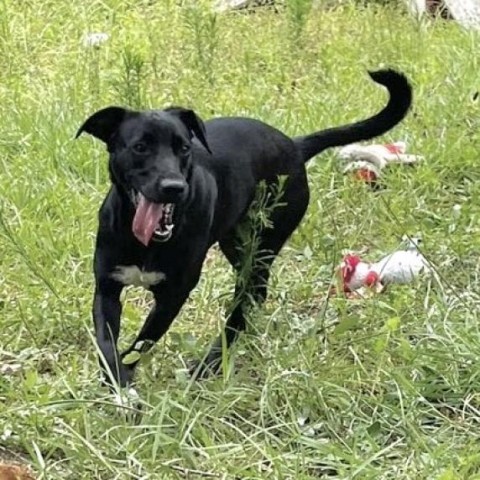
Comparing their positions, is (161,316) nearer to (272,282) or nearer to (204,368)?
(204,368)

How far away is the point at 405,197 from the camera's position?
486cm

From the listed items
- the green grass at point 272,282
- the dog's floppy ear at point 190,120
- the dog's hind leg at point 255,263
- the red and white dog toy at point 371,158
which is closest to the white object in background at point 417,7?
the green grass at point 272,282

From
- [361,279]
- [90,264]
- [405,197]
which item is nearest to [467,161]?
[405,197]

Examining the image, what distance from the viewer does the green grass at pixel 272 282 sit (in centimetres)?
297

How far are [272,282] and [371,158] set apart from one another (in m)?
1.16

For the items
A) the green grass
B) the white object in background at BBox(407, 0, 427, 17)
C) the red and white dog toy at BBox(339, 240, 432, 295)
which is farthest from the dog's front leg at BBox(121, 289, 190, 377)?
the white object in background at BBox(407, 0, 427, 17)

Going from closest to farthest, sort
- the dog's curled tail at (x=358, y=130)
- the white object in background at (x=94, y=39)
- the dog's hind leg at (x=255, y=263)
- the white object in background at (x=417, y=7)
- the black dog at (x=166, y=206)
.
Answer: the black dog at (x=166, y=206), the dog's hind leg at (x=255, y=263), the dog's curled tail at (x=358, y=130), the white object in background at (x=94, y=39), the white object in background at (x=417, y=7)

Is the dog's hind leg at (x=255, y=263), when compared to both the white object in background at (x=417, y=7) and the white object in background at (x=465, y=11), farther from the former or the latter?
the white object in background at (x=465, y=11)

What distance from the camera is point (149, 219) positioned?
3166mm

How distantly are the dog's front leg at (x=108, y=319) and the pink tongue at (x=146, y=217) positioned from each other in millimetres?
204

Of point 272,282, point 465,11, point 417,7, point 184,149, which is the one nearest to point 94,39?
point 417,7

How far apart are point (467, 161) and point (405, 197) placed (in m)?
0.48

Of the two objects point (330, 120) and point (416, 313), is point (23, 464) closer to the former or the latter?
point (416, 313)

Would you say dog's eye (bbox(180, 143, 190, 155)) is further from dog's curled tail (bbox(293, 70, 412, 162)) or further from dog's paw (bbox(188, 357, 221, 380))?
dog's curled tail (bbox(293, 70, 412, 162))
